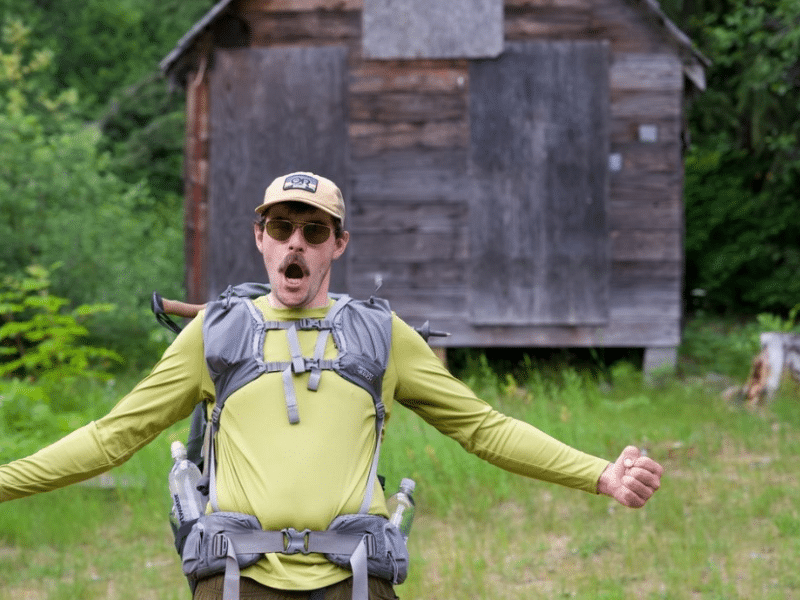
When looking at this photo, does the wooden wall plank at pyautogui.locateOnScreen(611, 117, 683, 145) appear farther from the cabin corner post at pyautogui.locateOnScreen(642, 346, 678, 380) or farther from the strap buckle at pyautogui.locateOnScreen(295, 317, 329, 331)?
the strap buckle at pyautogui.locateOnScreen(295, 317, 329, 331)

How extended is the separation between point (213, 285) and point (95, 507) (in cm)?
511

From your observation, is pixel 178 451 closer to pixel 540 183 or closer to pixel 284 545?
pixel 284 545

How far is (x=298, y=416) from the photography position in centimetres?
312

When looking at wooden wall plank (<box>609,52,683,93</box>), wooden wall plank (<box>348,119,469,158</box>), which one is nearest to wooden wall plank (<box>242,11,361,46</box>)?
wooden wall plank (<box>348,119,469,158</box>)

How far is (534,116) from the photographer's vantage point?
1243 cm

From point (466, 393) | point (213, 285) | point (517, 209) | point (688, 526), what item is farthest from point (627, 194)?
point (466, 393)

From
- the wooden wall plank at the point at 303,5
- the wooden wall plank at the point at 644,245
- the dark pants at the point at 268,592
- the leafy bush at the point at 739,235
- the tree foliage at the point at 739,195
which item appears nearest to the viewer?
the dark pants at the point at 268,592

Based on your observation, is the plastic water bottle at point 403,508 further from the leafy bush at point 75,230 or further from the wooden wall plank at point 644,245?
the leafy bush at point 75,230

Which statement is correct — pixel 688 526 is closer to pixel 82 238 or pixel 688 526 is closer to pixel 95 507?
pixel 95 507

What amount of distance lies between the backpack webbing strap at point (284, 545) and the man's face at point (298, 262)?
60cm

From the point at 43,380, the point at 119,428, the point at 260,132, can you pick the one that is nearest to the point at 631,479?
the point at 119,428

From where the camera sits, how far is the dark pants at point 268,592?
3.06 metres

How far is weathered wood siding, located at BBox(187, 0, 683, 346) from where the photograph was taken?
40.8 feet

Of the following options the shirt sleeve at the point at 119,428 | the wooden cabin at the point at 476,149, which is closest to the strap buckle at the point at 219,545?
the shirt sleeve at the point at 119,428
